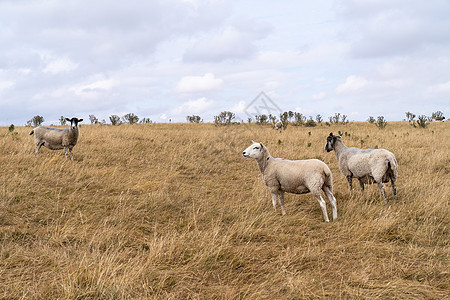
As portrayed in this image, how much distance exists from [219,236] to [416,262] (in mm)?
2881

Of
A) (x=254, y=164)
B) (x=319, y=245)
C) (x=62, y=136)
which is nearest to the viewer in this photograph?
(x=319, y=245)

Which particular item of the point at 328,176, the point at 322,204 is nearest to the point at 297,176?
the point at 328,176

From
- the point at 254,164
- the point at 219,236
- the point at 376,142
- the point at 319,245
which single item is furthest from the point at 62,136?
the point at 376,142

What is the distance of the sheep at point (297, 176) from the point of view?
20.3 ft

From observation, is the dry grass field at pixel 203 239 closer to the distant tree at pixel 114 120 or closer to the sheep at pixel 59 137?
the sheep at pixel 59 137

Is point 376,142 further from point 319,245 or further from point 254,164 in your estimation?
point 319,245

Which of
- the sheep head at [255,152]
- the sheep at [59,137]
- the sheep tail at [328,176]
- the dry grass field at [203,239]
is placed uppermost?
the sheep at [59,137]

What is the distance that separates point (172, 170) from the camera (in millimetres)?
10805

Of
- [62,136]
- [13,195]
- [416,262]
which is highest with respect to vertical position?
[62,136]

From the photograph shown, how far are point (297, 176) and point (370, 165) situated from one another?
211cm

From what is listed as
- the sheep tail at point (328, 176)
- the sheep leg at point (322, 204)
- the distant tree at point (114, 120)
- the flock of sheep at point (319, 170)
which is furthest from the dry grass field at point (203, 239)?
the distant tree at point (114, 120)

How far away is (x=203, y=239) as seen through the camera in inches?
193

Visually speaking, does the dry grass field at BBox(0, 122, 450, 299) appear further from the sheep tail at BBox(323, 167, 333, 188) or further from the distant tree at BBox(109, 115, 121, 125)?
the distant tree at BBox(109, 115, 121, 125)

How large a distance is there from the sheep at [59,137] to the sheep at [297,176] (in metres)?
7.61
